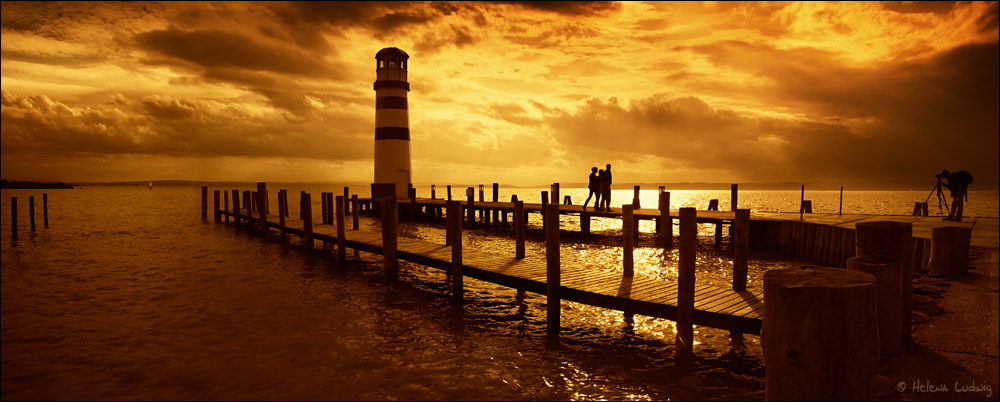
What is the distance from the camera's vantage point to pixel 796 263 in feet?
49.7

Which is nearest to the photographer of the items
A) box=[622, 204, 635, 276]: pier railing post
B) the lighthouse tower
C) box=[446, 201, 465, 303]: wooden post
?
box=[622, 204, 635, 276]: pier railing post

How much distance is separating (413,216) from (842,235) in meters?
24.5

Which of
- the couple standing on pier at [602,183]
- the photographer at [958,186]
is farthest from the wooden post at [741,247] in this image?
the photographer at [958,186]

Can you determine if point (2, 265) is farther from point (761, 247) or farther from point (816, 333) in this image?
point (761, 247)

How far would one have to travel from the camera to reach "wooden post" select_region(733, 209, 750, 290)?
27.7 feet

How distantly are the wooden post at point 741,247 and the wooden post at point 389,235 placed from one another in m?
7.69

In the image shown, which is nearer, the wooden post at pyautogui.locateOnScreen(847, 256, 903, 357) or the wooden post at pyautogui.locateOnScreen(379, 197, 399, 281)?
the wooden post at pyautogui.locateOnScreen(847, 256, 903, 357)

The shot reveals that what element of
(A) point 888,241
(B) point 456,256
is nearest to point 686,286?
(A) point 888,241

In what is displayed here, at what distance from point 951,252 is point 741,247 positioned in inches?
212

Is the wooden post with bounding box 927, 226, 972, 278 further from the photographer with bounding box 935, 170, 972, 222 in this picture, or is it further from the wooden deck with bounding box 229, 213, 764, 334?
the photographer with bounding box 935, 170, 972, 222

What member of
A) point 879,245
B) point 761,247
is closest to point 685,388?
point 879,245

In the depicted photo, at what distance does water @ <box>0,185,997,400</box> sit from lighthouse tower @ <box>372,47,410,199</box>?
49.6 ft

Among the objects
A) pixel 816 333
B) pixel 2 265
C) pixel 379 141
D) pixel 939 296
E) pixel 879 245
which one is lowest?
pixel 2 265

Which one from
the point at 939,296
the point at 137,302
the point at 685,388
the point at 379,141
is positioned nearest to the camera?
the point at 685,388
